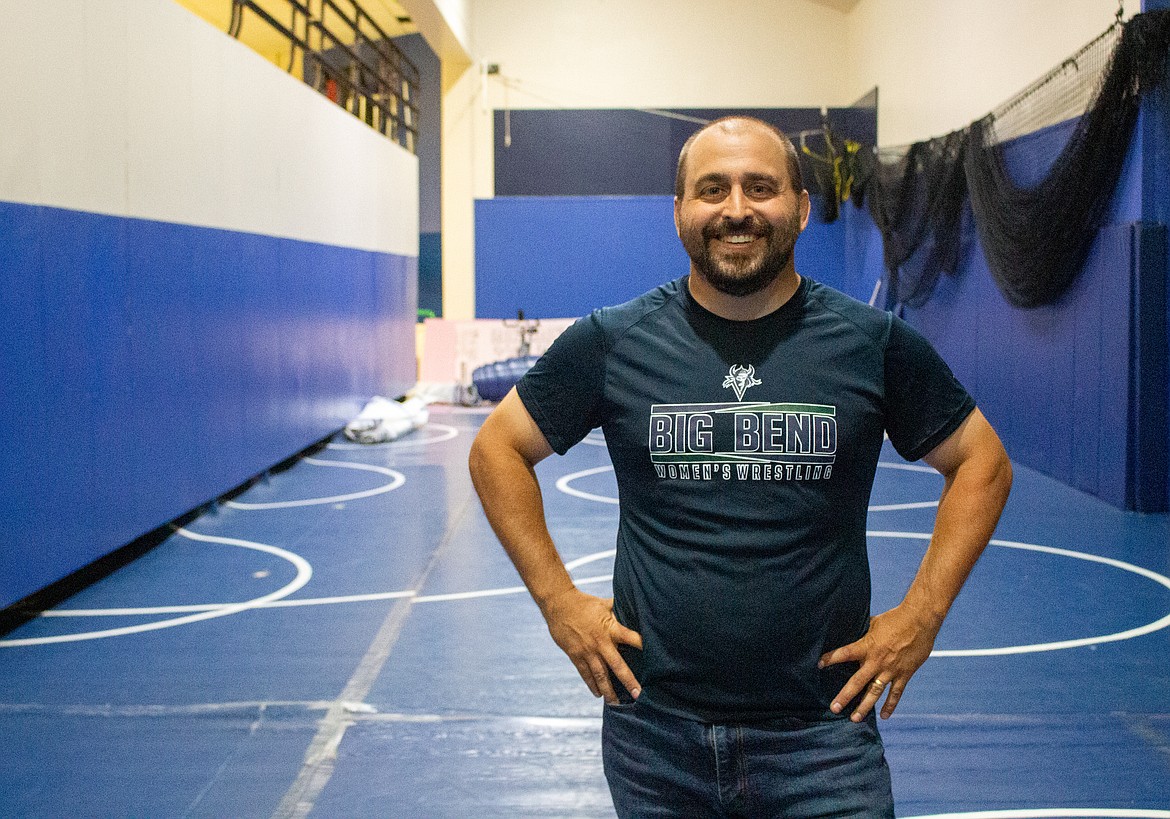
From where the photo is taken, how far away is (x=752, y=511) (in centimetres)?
195

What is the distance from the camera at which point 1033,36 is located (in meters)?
10.0

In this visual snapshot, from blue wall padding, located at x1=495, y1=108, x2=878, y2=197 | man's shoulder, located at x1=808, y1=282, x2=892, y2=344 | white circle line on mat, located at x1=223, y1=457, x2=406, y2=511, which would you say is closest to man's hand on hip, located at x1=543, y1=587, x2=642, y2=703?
man's shoulder, located at x1=808, y1=282, x2=892, y2=344

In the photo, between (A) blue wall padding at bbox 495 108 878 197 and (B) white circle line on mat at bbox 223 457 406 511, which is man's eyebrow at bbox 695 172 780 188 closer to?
(B) white circle line on mat at bbox 223 457 406 511

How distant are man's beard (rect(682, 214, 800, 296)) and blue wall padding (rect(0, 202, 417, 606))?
404 centimetres

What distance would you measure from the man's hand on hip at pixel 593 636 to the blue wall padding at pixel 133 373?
12.5 feet

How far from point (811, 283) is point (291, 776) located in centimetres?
246

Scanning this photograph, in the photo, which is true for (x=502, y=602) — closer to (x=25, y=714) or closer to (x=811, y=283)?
(x=25, y=714)

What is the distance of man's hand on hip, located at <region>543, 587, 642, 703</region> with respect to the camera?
2.00m

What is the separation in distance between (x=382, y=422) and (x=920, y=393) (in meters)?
9.71

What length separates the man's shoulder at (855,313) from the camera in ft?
6.62

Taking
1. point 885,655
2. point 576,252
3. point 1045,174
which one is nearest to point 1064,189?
point 1045,174

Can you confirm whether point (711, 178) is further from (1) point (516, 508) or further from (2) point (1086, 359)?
(2) point (1086, 359)

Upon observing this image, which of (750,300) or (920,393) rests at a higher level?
(750,300)

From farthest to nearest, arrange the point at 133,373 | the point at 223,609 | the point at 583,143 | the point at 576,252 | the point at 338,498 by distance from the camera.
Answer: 1. the point at 583,143
2. the point at 576,252
3. the point at 338,498
4. the point at 133,373
5. the point at 223,609
